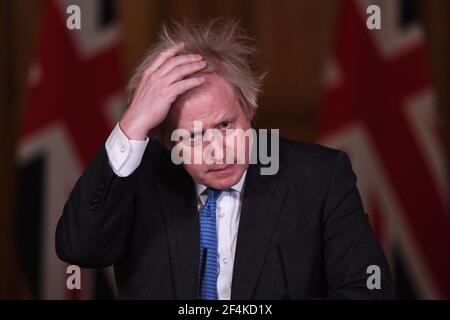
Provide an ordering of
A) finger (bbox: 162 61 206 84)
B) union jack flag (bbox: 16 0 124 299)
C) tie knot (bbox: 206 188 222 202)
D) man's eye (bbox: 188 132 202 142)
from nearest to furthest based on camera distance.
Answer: finger (bbox: 162 61 206 84) → man's eye (bbox: 188 132 202 142) → tie knot (bbox: 206 188 222 202) → union jack flag (bbox: 16 0 124 299)

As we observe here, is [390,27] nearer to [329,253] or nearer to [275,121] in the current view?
[275,121]

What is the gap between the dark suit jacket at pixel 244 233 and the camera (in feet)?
5.13

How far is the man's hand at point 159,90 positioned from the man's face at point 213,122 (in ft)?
0.20

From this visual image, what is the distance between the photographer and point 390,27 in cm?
315

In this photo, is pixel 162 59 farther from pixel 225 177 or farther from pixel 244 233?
pixel 244 233

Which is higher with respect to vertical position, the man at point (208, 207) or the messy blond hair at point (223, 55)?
the messy blond hair at point (223, 55)

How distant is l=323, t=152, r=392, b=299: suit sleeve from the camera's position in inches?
59.9

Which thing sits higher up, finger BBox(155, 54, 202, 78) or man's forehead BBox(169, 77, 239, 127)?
finger BBox(155, 54, 202, 78)

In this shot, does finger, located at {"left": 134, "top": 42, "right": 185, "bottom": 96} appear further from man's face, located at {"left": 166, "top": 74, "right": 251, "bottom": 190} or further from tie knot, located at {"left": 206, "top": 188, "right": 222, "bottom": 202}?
tie knot, located at {"left": 206, "top": 188, "right": 222, "bottom": 202}

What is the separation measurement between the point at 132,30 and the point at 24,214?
95 cm

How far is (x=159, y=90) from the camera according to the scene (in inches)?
58.6

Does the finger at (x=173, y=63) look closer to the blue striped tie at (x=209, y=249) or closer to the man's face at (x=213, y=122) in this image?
the man's face at (x=213, y=122)

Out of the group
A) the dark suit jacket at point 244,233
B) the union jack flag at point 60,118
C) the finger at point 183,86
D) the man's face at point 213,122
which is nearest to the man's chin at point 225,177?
the man's face at point 213,122

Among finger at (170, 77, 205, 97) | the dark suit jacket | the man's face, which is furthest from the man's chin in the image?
finger at (170, 77, 205, 97)
